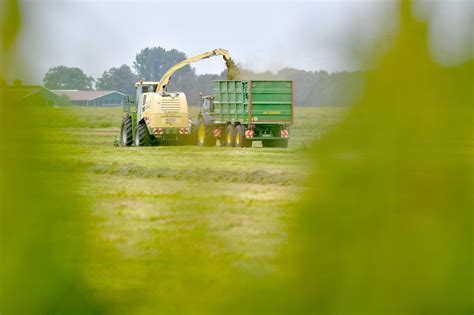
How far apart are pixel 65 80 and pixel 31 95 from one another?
6 centimetres

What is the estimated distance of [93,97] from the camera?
3.54 ft

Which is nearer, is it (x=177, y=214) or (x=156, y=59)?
(x=177, y=214)

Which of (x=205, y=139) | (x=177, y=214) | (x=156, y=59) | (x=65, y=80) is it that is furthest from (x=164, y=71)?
(x=205, y=139)

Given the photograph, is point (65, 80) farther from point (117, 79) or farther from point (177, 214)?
point (177, 214)

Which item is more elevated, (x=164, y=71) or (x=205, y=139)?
(x=164, y=71)

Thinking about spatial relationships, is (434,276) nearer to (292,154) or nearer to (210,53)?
(292,154)

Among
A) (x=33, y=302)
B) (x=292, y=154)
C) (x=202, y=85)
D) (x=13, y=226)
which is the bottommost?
(x=33, y=302)

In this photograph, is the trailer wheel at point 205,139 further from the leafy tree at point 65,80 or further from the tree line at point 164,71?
the leafy tree at point 65,80

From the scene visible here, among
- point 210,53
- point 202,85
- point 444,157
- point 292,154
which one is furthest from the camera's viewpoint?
point 202,85

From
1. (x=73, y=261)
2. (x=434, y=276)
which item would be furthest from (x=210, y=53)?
(x=434, y=276)

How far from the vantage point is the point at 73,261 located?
975mm

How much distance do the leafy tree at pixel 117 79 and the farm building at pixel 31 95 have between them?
0.07 metres

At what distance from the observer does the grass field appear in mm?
879

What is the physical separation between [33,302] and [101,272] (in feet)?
0.41
